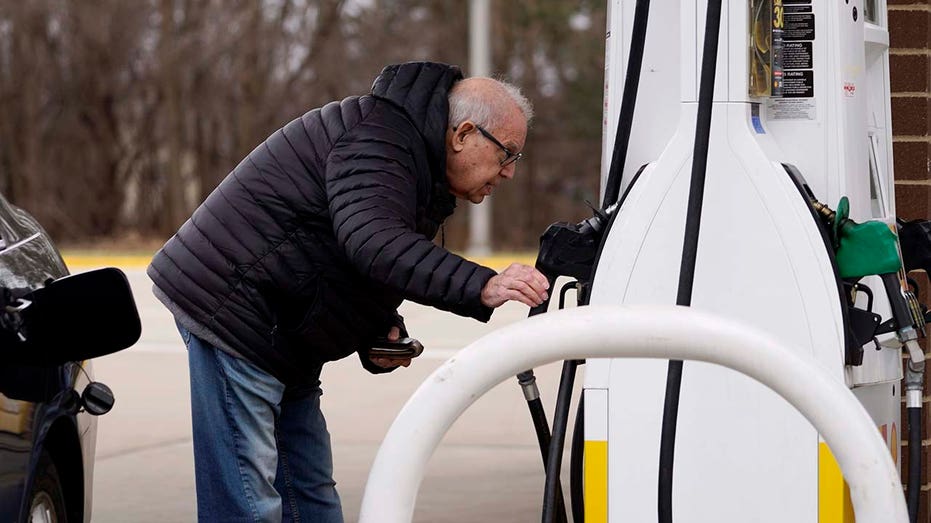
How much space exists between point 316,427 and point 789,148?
1425 mm

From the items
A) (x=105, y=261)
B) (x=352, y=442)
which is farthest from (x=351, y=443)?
(x=105, y=261)

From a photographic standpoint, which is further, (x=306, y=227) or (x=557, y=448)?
(x=306, y=227)

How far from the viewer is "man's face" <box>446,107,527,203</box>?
12.6 ft

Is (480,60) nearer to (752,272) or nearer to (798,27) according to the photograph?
(798,27)

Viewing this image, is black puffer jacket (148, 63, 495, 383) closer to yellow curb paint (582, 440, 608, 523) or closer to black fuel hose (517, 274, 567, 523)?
black fuel hose (517, 274, 567, 523)

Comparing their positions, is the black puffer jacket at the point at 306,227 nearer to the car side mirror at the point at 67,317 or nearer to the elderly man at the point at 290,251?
the elderly man at the point at 290,251

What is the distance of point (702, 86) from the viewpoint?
12.3 feet

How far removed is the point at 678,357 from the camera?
2.31 metres

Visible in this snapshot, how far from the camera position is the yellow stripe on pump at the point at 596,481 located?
12.8 ft

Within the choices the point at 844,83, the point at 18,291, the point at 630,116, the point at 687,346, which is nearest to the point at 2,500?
the point at 18,291

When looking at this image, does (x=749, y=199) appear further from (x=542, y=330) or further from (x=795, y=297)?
(x=542, y=330)

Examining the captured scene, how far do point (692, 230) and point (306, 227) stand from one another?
0.90 metres

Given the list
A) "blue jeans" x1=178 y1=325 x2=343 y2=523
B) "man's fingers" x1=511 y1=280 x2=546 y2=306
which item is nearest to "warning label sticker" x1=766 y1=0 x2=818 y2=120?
"man's fingers" x1=511 y1=280 x2=546 y2=306

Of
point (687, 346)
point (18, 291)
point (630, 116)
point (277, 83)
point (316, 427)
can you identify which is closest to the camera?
point (687, 346)
